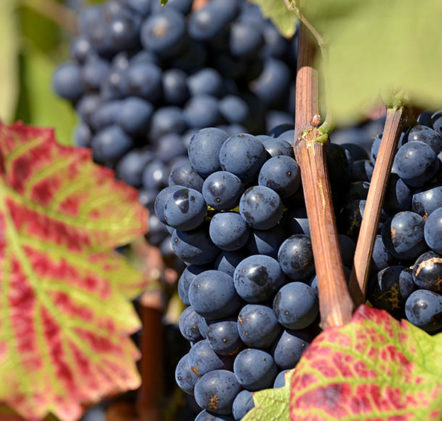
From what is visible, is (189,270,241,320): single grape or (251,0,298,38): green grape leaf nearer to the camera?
(189,270,241,320): single grape

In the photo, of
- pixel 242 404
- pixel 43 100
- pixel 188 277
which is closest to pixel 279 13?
pixel 188 277

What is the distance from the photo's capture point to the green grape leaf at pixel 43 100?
1.21 metres

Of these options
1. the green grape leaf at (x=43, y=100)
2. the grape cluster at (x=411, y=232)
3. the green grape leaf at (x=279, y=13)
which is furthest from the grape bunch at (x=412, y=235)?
the green grape leaf at (x=43, y=100)

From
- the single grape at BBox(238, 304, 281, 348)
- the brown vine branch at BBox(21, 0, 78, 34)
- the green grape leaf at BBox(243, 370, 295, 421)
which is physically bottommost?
the green grape leaf at BBox(243, 370, 295, 421)

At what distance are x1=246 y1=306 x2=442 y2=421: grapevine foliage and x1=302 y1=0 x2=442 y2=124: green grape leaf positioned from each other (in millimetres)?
167

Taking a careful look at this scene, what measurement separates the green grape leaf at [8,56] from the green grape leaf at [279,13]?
2.01ft

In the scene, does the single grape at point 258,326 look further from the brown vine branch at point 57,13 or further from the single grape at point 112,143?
the brown vine branch at point 57,13

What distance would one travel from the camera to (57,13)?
131 centimetres

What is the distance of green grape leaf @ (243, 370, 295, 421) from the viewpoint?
1.85ft

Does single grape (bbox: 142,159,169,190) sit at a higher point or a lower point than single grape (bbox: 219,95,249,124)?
lower

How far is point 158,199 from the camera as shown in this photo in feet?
2.19

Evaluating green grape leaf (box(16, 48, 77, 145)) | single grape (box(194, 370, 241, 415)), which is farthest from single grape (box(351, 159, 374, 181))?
green grape leaf (box(16, 48, 77, 145))

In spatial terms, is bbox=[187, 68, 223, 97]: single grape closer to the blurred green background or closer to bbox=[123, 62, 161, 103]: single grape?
bbox=[123, 62, 161, 103]: single grape

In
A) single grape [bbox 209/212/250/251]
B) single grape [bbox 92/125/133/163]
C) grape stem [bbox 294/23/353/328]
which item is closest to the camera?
grape stem [bbox 294/23/353/328]
